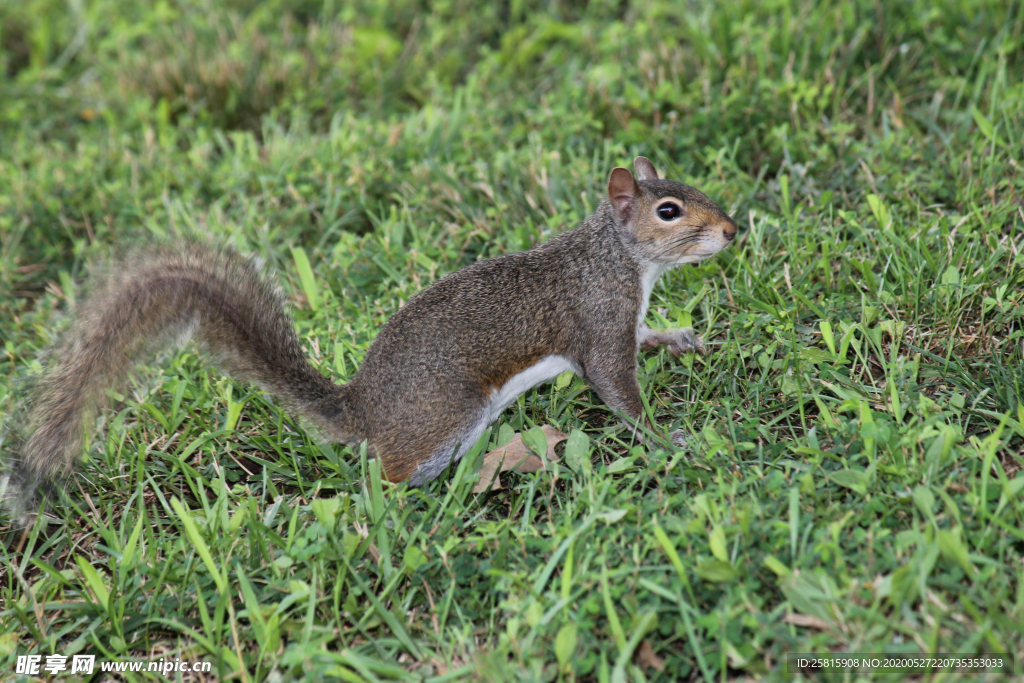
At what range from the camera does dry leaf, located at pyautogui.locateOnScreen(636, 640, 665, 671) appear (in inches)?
83.4

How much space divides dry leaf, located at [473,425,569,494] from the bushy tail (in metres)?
0.48

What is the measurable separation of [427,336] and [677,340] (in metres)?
0.92

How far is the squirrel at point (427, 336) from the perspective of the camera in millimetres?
2623

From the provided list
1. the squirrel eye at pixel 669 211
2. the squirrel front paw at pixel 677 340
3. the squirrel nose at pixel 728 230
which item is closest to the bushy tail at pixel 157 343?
the squirrel front paw at pixel 677 340

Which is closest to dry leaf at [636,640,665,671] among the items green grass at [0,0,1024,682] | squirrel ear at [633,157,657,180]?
green grass at [0,0,1024,682]

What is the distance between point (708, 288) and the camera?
3359 millimetres

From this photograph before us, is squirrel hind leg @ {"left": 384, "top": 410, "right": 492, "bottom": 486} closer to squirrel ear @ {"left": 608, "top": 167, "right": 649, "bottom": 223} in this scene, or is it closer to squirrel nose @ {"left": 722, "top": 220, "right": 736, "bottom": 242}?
squirrel ear @ {"left": 608, "top": 167, "right": 649, "bottom": 223}

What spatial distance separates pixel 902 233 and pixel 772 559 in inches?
68.1

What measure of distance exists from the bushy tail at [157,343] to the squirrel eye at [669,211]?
126 cm

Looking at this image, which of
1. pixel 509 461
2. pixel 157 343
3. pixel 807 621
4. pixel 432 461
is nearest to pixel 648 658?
pixel 807 621

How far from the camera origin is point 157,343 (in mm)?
2682

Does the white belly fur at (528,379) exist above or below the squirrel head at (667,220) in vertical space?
below

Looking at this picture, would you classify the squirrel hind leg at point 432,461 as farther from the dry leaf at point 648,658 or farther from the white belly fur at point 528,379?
the dry leaf at point 648,658

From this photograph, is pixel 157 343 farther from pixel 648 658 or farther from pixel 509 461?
pixel 648 658
